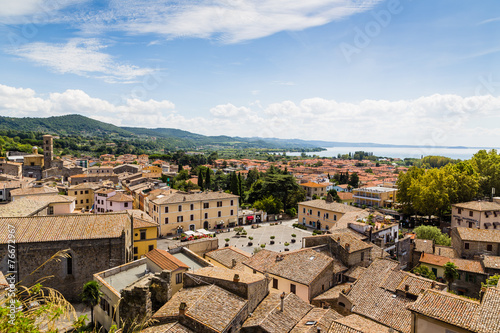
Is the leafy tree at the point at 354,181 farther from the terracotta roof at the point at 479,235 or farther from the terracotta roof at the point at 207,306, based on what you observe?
the terracotta roof at the point at 207,306

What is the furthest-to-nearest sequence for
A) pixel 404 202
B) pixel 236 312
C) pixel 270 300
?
pixel 404 202 < pixel 270 300 < pixel 236 312

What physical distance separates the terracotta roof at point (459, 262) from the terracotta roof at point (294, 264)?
37.6 ft

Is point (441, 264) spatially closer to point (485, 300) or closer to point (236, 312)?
point (485, 300)

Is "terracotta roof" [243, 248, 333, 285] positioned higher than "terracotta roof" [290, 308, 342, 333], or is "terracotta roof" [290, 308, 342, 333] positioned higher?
"terracotta roof" [243, 248, 333, 285]

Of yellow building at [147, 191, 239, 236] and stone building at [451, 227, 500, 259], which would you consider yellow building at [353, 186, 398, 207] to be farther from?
stone building at [451, 227, 500, 259]

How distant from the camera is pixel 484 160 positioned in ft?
167

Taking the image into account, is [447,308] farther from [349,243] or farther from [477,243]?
[477,243]

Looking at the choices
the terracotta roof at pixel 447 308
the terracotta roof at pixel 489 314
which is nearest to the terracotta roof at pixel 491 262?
the terracotta roof at pixel 489 314

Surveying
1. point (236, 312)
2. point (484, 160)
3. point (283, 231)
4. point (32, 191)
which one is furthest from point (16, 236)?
point (484, 160)

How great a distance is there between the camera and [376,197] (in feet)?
202

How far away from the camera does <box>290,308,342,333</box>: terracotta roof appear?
1504 centimetres

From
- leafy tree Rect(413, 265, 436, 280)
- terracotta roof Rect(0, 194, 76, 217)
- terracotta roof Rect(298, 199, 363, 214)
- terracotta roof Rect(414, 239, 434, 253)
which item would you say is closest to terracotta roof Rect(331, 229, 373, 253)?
leafy tree Rect(413, 265, 436, 280)

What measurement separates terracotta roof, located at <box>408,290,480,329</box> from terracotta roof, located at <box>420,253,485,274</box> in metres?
13.9

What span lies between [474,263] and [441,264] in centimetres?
234
